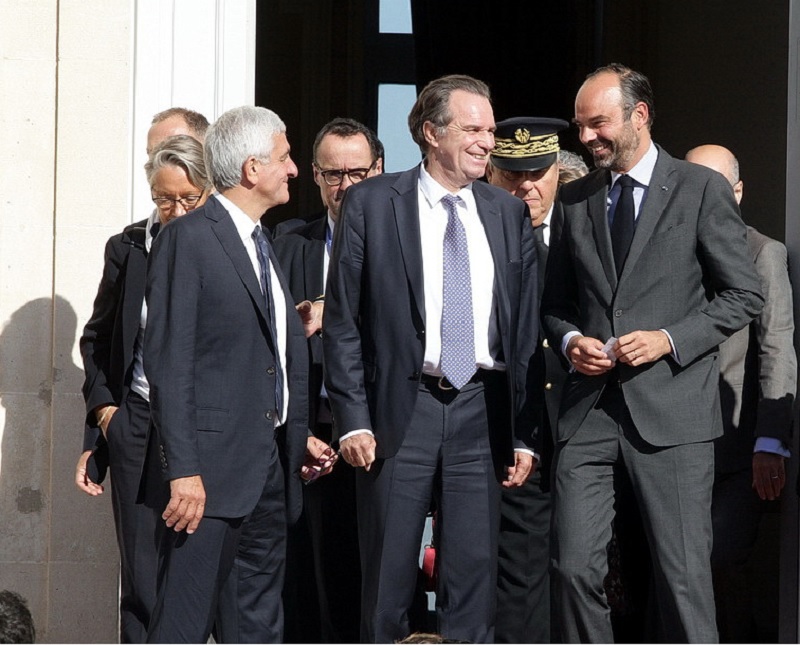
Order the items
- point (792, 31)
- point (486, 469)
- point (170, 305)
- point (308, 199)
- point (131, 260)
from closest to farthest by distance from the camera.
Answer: point (170, 305)
point (486, 469)
point (131, 260)
point (792, 31)
point (308, 199)

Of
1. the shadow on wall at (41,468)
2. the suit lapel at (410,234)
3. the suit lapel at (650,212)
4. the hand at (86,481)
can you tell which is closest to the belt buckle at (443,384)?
the suit lapel at (410,234)

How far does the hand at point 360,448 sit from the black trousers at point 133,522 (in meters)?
0.71

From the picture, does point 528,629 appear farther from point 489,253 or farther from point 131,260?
point 131,260

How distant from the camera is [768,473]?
5223 millimetres

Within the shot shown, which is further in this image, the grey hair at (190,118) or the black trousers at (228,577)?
the grey hair at (190,118)

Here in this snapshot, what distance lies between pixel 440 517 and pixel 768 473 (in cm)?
126

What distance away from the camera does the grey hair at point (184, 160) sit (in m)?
4.92

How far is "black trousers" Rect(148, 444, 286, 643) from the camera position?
4.27m

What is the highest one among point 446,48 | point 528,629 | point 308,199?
point 446,48

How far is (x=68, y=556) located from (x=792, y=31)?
11.1 feet

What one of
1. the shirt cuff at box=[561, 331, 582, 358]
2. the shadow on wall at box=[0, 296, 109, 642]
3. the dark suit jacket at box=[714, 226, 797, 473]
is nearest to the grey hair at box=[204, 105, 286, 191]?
the shirt cuff at box=[561, 331, 582, 358]

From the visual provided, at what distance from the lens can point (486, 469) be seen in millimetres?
4691

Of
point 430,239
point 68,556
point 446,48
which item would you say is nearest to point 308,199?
point 446,48

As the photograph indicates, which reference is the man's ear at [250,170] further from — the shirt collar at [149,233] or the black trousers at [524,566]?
the black trousers at [524,566]
